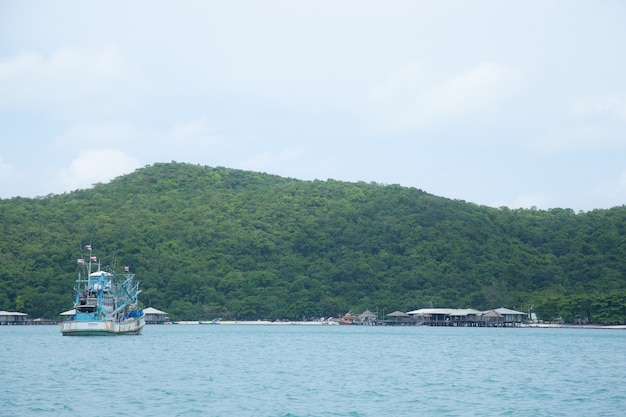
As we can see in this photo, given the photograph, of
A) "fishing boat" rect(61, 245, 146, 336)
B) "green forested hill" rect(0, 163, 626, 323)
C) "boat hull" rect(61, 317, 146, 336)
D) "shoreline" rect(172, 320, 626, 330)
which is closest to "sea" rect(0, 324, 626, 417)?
"fishing boat" rect(61, 245, 146, 336)

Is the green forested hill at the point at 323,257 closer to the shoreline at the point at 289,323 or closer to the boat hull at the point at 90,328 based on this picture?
the shoreline at the point at 289,323

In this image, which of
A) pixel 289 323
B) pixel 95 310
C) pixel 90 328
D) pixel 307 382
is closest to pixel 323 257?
pixel 289 323

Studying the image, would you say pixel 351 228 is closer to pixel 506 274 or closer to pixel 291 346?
pixel 506 274

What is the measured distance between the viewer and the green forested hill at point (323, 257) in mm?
149750

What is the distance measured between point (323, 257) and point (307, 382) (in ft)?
400

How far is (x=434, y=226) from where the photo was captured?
17612 cm

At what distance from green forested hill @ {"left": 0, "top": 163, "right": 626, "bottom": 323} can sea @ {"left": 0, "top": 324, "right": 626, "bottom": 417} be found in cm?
7677

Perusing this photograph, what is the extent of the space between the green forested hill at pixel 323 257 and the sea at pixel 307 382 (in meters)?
76.8

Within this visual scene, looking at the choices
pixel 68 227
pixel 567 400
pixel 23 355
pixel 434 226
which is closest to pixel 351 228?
pixel 434 226

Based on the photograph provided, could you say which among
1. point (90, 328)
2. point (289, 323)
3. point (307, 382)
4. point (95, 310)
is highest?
point (289, 323)

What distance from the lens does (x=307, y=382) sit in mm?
46938

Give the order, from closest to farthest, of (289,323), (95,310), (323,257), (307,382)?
(307,382)
(95,310)
(289,323)
(323,257)

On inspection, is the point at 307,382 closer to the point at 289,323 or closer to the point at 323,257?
the point at 289,323

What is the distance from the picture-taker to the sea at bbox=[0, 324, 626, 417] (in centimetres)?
3719
